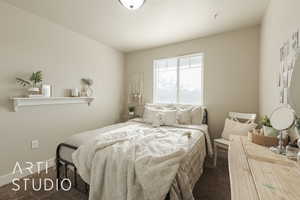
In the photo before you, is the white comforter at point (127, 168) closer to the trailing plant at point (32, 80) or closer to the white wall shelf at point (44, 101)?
the white wall shelf at point (44, 101)

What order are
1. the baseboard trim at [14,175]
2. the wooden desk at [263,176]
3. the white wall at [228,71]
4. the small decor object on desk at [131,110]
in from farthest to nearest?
the small decor object on desk at [131,110] < the white wall at [228,71] < the baseboard trim at [14,175] < the wooden desk at [263,176]

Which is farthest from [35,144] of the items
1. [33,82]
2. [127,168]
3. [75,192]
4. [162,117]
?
[162,117]

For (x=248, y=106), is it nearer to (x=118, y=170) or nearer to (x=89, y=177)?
(x=118, y=170)

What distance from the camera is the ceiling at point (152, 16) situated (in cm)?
201

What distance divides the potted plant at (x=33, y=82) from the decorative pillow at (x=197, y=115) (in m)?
2.74

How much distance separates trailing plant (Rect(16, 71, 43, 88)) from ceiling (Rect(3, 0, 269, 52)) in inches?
38.6

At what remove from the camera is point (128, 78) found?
4.17 metres

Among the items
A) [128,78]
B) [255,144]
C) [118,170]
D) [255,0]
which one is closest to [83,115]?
[128,78]

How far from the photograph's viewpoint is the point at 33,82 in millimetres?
2246

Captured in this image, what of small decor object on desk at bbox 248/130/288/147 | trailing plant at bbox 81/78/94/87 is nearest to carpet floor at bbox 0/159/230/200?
small decor object on desk at bbox 248/130/288/147

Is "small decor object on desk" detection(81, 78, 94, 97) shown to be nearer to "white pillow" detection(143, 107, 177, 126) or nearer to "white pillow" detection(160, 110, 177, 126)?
"white pillow" detection(143, 107, 177, 126)

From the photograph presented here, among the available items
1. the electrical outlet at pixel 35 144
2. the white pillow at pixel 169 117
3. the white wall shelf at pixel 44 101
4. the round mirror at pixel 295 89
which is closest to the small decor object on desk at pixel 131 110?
the white wall shelf at pixel 44 101

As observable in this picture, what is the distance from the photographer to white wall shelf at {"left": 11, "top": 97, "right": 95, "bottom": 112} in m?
2.05

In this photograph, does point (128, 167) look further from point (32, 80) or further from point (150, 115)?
point (32, 80)
